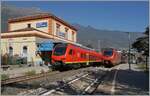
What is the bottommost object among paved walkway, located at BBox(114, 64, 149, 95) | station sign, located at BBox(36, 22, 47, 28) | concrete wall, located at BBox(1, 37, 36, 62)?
paved walkway, located at BBox(114, 64, 149, 95)

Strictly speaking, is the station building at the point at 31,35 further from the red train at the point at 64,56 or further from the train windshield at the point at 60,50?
the train windshield at the point at 60,50

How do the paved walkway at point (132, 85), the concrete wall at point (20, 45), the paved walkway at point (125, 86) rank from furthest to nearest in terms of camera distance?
1. the concrete wall at point (20, 45)
2. the paved walkway at point (132, 85)
3. the paved walkway at point (125, 86)

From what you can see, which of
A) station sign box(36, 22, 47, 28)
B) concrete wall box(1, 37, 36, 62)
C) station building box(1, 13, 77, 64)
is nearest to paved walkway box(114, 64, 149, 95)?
station building box(1, 13, 77, 64)

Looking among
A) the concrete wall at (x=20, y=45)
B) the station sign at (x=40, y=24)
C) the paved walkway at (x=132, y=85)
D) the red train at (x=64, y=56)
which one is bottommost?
the paved walkway at (x=132, y=85)

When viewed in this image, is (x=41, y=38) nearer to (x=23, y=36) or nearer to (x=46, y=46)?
(x=23, y=36)

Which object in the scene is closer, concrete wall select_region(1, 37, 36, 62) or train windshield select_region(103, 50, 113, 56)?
concrete wall select_region(1, 37, 36, 62)

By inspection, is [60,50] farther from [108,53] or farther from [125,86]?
[108,53]

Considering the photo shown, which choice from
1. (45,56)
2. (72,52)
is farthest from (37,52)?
(72,52)

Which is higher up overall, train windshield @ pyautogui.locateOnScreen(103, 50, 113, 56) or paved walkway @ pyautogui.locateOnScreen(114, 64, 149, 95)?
train windshield @ pyautogui.locateOnScreen(103, 50, 113, 56)

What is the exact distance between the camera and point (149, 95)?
1403cm

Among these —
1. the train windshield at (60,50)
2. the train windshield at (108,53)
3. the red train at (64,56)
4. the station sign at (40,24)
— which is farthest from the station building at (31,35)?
the train windshield at (60,50)

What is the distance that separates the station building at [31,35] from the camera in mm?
45353

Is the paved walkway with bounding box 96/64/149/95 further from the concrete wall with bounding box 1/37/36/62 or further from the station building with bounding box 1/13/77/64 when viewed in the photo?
the concrete wall with bounding box 1/37/36/62

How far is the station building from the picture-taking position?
45.4m
